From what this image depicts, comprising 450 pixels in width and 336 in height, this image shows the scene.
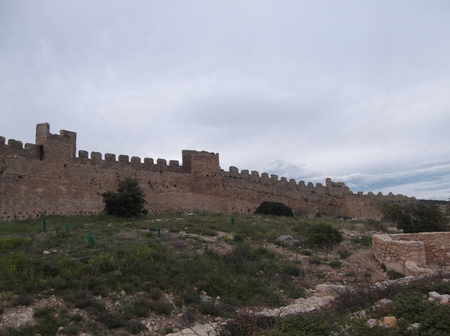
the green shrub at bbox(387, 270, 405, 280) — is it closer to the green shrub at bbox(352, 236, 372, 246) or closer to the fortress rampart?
the green shrub at bbox(352, 236, 372, 246)

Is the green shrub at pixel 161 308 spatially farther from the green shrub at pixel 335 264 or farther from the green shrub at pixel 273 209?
the green shrub at pixel 273 209

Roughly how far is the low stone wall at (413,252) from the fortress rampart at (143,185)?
12.6 meters

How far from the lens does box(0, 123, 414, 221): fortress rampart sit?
15.2 meters

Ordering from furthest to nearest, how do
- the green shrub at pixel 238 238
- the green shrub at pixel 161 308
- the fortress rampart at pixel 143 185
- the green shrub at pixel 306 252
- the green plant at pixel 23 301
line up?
1. the fortress rampart at pixel 143 185
2. the green shrub at pixel 238 238
3. the green shrub at pixel 306 252
4. the green shrub at pixel 161 308
5. the green plant at pixel 23 301

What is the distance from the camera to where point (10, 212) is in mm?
14641

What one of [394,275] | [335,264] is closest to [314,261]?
[335,264]

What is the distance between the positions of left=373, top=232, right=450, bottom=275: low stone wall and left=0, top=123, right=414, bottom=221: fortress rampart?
12623 millimetres

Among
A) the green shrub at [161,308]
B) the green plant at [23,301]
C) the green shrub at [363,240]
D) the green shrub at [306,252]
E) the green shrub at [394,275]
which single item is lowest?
the green shrub at [394,275]

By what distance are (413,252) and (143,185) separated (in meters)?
14.2

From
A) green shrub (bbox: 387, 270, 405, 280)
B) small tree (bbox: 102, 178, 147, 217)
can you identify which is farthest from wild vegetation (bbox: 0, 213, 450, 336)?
small tree (bbox: 102, 178, 147, 217)

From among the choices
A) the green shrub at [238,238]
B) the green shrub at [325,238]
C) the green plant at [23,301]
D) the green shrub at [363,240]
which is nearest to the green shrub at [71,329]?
the green plant at [23,301]

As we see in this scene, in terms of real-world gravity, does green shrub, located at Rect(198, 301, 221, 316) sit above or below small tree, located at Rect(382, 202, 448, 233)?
below

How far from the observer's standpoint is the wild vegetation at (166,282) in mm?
5074

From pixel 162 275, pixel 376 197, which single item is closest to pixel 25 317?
pixel 162 275
